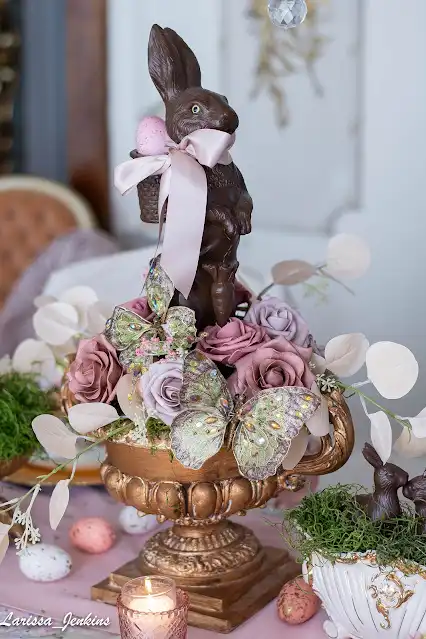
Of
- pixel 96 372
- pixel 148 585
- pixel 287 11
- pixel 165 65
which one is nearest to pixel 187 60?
pixel 165 65

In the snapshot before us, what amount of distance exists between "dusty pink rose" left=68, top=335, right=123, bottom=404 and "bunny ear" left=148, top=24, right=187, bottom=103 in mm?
320

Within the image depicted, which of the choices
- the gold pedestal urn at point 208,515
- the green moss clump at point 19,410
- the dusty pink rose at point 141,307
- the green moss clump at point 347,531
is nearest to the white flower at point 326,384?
the gold pedestal urn at point 208,515

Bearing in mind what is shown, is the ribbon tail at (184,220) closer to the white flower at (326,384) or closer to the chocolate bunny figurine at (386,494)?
the white flower at (326,384)

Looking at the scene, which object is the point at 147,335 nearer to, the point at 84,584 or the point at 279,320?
the point at 279,320

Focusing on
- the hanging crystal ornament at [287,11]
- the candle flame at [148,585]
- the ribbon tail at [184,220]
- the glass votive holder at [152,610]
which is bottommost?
the glass votive holder at [152,610]

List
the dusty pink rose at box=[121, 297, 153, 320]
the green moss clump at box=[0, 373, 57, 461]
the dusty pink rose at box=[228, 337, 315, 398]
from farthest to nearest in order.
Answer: the green moss clump at box=[0, 373, 57, 461] < the dusty pink rose at box=[121, 297, 153, 320] < the dusty pink rose at box=[228, 337, 315, 398]

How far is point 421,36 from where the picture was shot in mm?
1860

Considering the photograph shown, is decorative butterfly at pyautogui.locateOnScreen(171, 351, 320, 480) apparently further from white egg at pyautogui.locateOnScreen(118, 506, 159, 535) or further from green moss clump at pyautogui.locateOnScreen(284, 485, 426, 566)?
white egg at pyautogui.locateOnScreen(118, 506, 159, 535)

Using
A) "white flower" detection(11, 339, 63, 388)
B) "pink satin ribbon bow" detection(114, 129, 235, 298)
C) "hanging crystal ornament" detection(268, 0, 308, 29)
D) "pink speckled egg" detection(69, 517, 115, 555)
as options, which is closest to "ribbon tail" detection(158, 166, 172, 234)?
"pink satin ribbon bow" detection(114, 129, 235, 298)

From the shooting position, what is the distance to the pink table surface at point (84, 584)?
1.04m

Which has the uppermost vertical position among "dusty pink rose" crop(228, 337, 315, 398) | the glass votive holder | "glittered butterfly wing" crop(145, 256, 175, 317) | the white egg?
"glittered butterfly wing" crop(145, 256, 175, 317)

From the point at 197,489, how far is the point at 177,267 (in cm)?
27

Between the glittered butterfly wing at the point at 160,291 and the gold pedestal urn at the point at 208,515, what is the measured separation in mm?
170

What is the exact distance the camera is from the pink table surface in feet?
3.42
